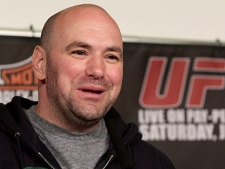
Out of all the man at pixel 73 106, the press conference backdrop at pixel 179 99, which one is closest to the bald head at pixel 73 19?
the man at pixel 73 106

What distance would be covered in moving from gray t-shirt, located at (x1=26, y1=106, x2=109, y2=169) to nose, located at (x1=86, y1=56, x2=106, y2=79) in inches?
6.7

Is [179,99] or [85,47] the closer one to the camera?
[85,47]

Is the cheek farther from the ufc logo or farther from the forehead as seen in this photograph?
the ufc logo

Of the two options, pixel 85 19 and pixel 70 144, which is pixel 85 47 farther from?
pixel 70 144

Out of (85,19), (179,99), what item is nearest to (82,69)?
(85,19)

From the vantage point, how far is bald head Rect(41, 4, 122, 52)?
1189 mm

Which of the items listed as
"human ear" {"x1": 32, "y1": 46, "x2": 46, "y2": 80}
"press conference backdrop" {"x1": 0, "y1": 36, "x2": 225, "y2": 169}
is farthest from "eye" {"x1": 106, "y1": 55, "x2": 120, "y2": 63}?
"press conference backdrop" {"x1": 0, "y1": 36, "x2": 225, "y2": 169}

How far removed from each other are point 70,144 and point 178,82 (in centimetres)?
106

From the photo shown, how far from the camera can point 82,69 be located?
3.63 feet

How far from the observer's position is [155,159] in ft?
4.20

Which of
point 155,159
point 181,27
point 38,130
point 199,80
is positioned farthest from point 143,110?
point 38,130

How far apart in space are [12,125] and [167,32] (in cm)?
118

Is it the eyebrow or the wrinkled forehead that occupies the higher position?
the wrinkled forehead

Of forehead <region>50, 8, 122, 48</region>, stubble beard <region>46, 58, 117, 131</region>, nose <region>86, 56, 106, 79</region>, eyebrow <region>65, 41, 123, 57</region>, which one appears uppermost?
forehead <region>50, 8, 122, 48</region>
